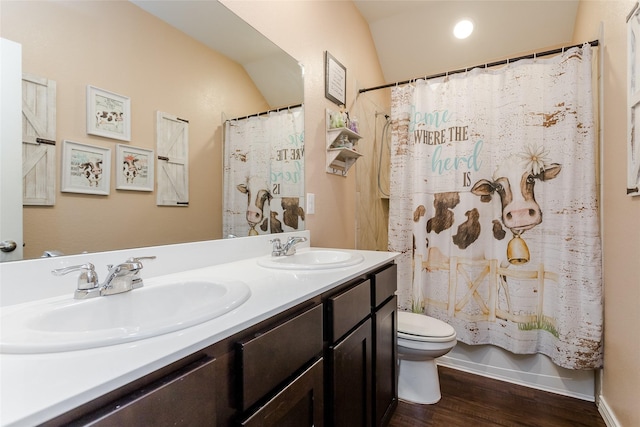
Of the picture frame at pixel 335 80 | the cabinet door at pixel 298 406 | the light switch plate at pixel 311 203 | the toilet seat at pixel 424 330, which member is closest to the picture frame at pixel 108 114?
the cabinet door at pixel 298 406

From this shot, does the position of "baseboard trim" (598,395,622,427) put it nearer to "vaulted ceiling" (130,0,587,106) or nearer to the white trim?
the white trim

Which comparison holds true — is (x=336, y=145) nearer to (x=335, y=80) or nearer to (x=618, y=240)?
(x=335, y=80)

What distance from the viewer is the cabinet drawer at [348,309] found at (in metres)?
0.98

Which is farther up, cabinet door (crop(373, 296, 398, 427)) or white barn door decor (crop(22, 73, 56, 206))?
white barn door decor (crop(22, 73, 56, 206))

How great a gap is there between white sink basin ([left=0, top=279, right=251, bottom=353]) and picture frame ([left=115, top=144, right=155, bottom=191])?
0.34 metres

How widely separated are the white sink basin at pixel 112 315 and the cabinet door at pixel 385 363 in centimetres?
77

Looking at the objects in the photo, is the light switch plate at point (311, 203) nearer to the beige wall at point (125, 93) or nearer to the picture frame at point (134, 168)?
the beige wall at point (125, 93)

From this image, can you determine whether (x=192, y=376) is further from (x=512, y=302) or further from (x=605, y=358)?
(x=605, y=358)

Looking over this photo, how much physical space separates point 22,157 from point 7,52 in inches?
10.0

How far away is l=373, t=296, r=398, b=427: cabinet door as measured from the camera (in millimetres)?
1324

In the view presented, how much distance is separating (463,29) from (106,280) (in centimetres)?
298

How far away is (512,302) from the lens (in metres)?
1.87

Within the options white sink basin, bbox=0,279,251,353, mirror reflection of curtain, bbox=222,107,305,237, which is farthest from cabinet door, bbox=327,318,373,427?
mirror reflection of curtain, bbox=222,107,305,237

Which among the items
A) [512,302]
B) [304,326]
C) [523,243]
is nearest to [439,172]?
[523,243]
